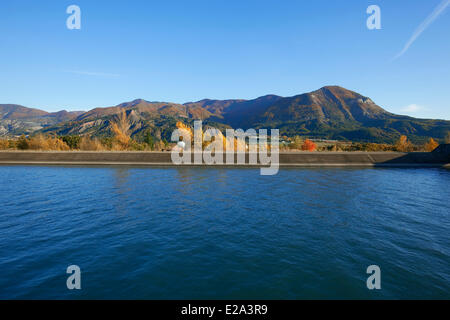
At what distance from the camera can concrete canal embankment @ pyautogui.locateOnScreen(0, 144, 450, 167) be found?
32.8 metres

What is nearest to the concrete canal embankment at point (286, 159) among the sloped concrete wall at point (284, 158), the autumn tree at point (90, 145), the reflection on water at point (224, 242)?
the sloped concrete wall at point (284, 158)

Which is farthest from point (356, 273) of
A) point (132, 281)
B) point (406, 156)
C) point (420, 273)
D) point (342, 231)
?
point (406, 156)

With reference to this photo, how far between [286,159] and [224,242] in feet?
88.1

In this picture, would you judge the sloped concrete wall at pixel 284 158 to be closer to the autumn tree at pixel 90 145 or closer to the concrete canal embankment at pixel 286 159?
the concrete canal embankment at pixel 286 159

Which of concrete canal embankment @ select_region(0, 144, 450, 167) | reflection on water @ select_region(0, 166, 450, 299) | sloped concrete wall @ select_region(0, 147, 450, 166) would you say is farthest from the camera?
sloped concrete wall @ select_region(0, 147, 450, 166)

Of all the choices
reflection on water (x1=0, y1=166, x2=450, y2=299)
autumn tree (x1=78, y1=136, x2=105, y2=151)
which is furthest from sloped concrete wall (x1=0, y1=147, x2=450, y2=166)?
reflection on water (x1=0, y1=166, x2=450, y2=299)

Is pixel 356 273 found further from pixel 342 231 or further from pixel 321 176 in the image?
pixel 321 176

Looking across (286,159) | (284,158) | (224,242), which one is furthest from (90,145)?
(224,242)

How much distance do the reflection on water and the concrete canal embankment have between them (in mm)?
15204

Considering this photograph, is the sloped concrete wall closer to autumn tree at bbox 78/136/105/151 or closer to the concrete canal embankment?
the concrete canal embankment

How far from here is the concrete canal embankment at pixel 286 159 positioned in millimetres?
32844

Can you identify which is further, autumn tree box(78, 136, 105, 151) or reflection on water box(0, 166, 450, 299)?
autumn tree box(78, 136, 105, 151)

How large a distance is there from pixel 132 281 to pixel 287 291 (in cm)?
491

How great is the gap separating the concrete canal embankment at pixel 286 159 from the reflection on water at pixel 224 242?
49.9 feet
